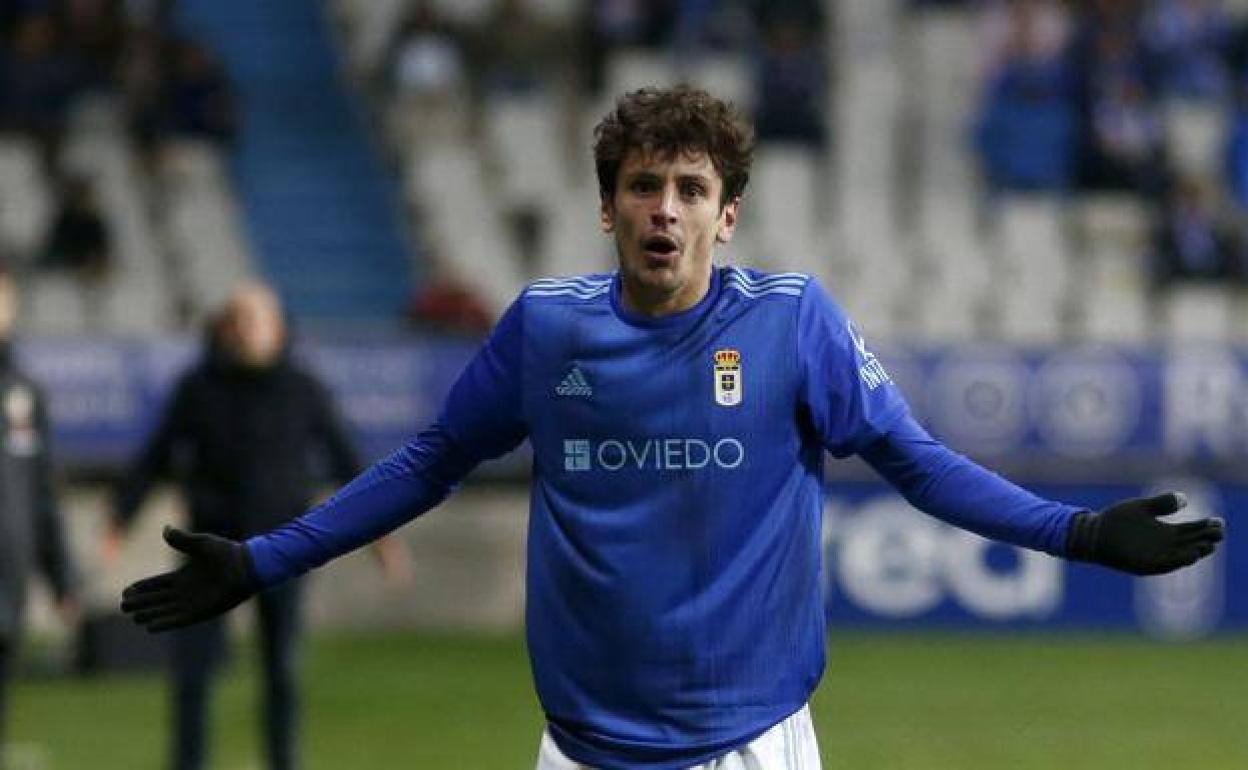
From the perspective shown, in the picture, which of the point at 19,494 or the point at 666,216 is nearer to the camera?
the point at 666,216

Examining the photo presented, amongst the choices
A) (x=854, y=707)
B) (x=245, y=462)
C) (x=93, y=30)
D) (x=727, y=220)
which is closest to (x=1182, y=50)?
(x=93, y=30)

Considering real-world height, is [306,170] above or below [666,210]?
below

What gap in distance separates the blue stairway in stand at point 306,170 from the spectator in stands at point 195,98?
34.0 inches

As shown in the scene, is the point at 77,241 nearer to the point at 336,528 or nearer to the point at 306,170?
the point at 306,170

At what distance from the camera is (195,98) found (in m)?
21.9

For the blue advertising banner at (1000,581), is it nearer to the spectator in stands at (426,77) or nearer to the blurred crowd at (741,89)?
the blurred crowd at (741,89)

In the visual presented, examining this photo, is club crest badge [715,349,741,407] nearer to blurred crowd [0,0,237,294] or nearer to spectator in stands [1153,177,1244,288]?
spectator in stands [1153,177,1244,288]

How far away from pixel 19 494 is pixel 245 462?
0.95 meters

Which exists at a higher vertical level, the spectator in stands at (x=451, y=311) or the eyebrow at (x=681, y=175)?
the eyebrow at (x=681, y=175)

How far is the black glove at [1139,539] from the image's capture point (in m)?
5.32

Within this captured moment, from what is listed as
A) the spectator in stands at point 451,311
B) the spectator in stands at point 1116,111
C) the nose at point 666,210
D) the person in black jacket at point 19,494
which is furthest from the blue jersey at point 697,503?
the spectator in stands at point 1116,111

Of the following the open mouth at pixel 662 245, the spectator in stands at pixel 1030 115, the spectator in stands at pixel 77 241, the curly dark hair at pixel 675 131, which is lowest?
the spectator in stands at pixel 77 241

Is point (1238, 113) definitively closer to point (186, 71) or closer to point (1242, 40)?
point (1242, 40)

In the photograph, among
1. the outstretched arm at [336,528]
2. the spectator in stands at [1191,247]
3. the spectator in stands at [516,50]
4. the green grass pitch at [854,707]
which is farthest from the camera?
the spectator in stands at [516,50]
